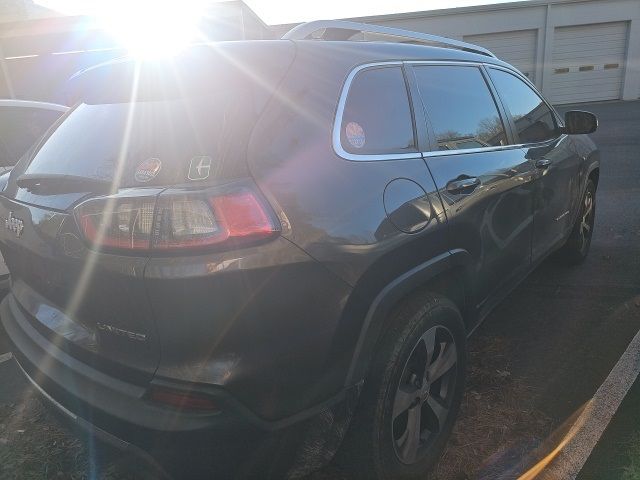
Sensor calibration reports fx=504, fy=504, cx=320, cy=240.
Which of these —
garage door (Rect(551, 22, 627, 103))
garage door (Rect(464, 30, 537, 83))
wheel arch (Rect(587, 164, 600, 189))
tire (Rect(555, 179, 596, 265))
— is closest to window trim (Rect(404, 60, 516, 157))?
tire (Rect(555, 179, 596, 265))

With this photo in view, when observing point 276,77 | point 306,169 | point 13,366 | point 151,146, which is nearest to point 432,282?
point 306,169

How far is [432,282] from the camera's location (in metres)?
2.25

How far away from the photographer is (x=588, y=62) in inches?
819

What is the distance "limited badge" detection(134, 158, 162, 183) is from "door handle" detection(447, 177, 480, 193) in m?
1.25

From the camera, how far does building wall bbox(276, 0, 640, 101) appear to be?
20000 mm

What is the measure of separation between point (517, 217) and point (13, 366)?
3.25m

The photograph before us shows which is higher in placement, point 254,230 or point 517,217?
point 254,230

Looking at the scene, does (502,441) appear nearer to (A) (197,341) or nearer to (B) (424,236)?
(B) (424,236)

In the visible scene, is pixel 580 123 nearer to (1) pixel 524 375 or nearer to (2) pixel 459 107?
(2) pixel 459 107

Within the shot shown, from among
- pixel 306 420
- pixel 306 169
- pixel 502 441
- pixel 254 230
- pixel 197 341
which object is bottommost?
pixel 502 441

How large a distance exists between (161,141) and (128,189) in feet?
0.72

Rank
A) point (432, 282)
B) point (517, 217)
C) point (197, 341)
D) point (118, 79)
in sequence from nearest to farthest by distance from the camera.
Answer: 1. point (197, 341)
2. point (118, 79)
3. point (432, 282)
4. point (517, 217)

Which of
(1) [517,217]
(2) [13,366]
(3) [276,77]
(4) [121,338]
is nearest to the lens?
(4) [121,338]

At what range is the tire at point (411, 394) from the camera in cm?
189
